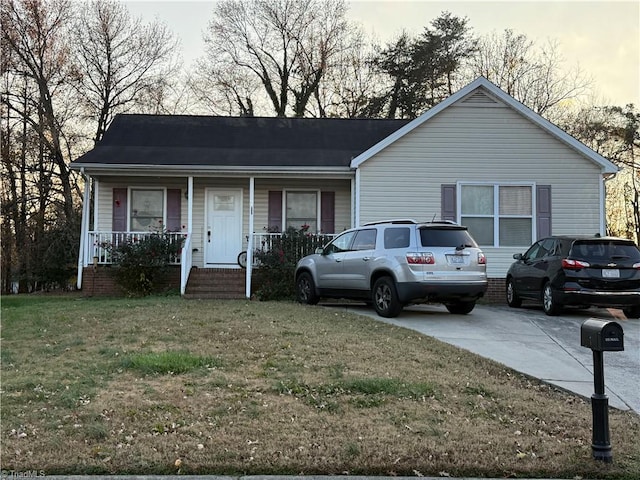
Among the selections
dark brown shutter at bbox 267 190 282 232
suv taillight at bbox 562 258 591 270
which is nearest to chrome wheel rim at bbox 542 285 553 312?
suv taillight at bbox 562 258 591 270

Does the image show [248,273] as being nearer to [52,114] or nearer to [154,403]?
[154,403]

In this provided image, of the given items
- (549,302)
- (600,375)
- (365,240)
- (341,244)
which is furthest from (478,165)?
(600,375)

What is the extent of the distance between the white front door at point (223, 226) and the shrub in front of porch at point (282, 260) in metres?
1.55

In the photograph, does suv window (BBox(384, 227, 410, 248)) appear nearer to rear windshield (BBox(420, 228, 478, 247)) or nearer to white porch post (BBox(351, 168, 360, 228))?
rear windshield (BBox(420, 228, 478, 247))

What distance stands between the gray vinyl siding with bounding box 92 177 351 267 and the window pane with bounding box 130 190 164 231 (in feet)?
0.93

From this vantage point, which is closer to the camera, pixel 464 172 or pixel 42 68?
pixel 464 172

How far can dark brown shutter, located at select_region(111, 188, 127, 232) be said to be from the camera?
53.7 feet

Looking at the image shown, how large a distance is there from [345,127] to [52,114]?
1500 centimetres

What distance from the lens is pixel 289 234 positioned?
574 inches

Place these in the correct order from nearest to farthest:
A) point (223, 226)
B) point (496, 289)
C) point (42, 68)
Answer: point (496, 289), point (223, 226), point (42, 68)

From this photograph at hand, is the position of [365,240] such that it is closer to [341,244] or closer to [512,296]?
[341,244]

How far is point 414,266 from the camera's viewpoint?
32.6 ft

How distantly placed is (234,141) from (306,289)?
21.5 feet

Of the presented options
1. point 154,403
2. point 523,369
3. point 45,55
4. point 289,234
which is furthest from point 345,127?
point 45,55
